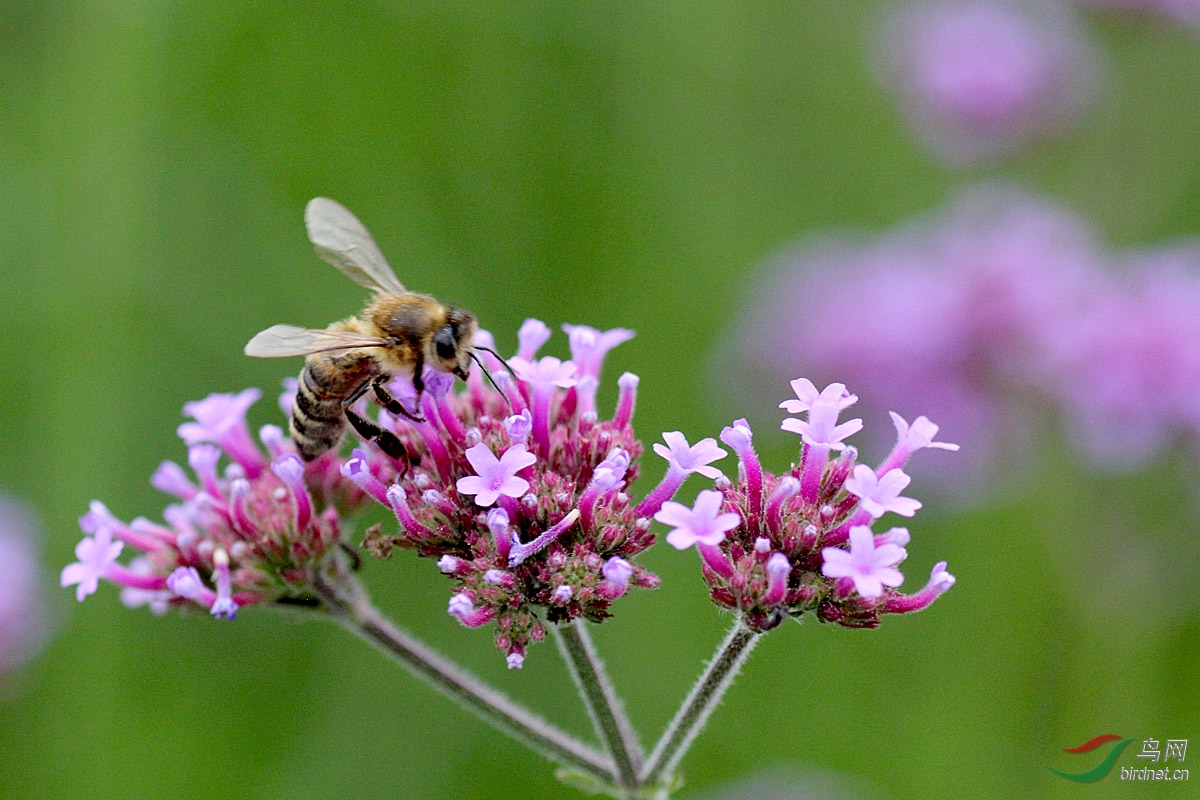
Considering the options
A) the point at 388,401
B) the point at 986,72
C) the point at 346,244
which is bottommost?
the point at 388,401

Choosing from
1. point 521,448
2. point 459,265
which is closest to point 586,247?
point 459,265

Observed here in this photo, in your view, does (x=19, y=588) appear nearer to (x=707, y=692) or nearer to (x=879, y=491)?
(x=707, y=692)

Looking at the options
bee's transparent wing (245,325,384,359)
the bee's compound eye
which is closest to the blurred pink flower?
the bee's compound eye

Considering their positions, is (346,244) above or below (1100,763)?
above

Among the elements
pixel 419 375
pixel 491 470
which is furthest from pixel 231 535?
pixel 491 470

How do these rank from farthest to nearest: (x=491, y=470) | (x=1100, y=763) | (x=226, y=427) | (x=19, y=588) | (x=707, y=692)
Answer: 1. (x=19, y=588)
2. (x=1100, y=763)
3. (x=226, y=427)
4. (x=707, y=692)
5. (x=491, y=470)

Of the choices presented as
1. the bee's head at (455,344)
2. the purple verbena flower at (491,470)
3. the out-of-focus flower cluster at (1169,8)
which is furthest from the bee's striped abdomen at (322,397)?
the out-of-focus flower cluster at (1169,8)

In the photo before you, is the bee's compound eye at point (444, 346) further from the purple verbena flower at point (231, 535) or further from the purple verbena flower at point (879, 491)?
the purple verbena flower at point (879, 491)

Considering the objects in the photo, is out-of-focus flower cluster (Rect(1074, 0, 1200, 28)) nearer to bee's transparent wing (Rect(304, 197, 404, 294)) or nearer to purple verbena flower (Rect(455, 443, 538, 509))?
bee's transparent wing (Rect(304, 197, 404, 294))
